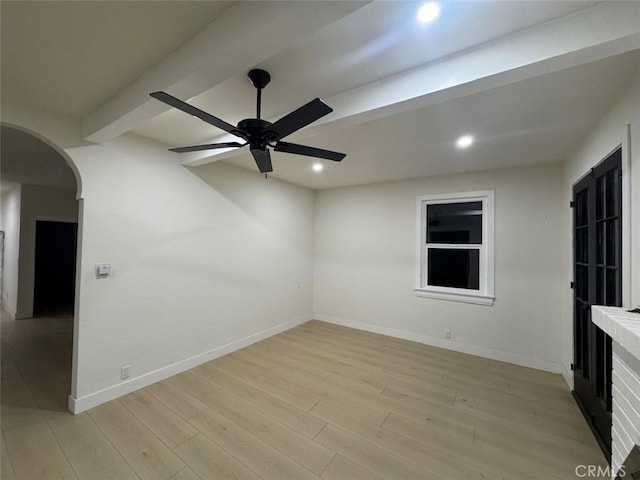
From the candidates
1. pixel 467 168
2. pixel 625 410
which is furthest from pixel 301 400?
pixel 467 168

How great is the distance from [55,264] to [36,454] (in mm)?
6967

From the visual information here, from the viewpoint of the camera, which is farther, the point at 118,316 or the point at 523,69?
the point at 118,316

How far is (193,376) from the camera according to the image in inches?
117

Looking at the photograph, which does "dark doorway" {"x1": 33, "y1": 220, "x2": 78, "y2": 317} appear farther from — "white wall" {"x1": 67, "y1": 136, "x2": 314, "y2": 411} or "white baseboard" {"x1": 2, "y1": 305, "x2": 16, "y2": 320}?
"white wall" {"x1": 67, "y1": 136, "x2": 314, "y2": 411}

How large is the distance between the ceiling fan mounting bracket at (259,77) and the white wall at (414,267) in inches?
123

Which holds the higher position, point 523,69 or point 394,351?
point 523,69

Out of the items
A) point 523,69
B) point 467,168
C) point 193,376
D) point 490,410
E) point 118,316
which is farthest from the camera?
point 467,168

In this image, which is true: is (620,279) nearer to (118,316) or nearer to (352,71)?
(352,71)

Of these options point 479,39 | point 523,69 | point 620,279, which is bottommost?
point 620,279

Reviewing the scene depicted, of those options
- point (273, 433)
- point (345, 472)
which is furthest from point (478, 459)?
point (273, 433)

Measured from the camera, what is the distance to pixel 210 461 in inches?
71.3

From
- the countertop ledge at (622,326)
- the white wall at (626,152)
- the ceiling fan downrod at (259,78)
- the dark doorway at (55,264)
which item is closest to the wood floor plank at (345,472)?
the countertop ledge at (622,326)

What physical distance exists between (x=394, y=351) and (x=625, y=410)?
2.49m

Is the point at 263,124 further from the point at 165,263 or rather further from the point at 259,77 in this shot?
the point at 165,263
